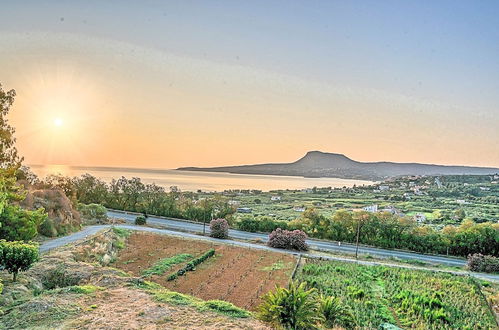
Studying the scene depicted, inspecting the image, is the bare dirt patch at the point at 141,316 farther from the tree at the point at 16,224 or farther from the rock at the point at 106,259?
the rock at the point at 106,259

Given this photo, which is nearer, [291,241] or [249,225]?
[291,241]

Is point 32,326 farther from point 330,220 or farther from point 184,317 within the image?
point 330,220

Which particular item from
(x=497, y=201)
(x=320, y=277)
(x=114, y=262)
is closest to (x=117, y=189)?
(x=114, y=262)

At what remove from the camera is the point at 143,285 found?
11.4 metres

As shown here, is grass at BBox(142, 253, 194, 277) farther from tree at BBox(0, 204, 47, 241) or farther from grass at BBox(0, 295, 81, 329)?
grass at BBox(0, 295, 81, 329)

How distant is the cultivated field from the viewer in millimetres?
13883

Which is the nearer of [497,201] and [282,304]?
[282,304]

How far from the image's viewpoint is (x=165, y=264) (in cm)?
1669

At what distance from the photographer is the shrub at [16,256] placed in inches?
376

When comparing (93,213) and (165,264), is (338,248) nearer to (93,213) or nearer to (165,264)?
(165,264)

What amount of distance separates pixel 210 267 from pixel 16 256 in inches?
365

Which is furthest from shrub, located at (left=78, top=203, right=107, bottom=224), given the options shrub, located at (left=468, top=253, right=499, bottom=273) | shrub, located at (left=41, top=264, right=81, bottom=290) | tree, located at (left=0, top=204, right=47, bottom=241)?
shrub, located at (left=468, top=253, right=499, bottom=273)

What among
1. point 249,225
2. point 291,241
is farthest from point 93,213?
point 291,241

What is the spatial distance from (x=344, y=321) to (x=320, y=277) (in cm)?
534
